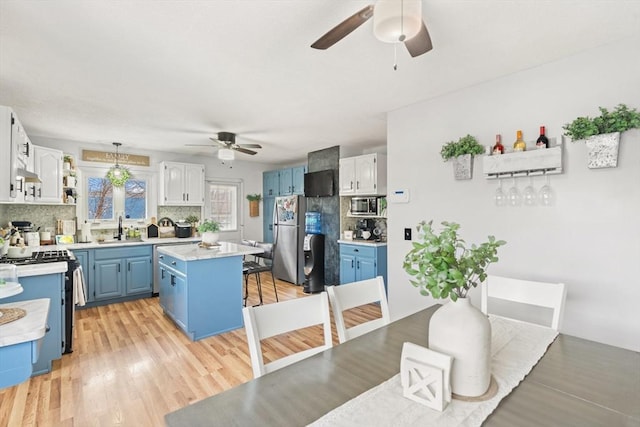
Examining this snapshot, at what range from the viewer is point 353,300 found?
5.30 feet

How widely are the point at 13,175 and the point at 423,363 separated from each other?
3.18 m

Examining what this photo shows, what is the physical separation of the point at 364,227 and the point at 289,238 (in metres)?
1.40

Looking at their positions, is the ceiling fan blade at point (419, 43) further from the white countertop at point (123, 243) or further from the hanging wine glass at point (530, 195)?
the white countertop at point (123, 243)

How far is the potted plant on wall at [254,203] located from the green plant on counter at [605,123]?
5451mm

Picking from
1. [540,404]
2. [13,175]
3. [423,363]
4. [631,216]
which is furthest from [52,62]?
[631,216]

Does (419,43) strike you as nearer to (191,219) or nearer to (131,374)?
(131,374)

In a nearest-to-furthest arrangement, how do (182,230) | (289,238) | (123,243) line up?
(123,243) < (182,230) < (289,238)

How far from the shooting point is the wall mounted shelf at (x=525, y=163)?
215 cm

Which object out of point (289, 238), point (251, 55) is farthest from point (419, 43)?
point (289, 238)

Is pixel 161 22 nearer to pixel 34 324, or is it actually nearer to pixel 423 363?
pixel 34 324

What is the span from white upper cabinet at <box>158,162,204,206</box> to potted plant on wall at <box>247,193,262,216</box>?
3.88 feet

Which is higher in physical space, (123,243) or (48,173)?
(48,173)

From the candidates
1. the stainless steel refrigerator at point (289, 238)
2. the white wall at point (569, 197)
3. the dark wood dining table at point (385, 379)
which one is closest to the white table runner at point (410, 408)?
the dark wood dining table at point (385, 379)

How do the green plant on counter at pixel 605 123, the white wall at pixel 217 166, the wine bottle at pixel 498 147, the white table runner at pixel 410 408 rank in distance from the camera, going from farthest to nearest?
1. the white wall at pixel 217 166
2. the wine bottle at pixel 498 147
3. the green plant on counter at pixel 605 123
4. the white table runner at pixel 410 408
